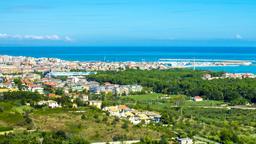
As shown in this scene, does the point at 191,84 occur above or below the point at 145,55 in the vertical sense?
below

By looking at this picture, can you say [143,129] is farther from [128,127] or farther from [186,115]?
[186,115]

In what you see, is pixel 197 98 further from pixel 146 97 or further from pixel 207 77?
pixel 207 77

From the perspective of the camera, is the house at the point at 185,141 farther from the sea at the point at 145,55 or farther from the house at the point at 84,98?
the sea at the point at 145,55

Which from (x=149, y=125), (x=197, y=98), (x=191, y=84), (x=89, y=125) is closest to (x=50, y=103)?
(x=89, y=125)

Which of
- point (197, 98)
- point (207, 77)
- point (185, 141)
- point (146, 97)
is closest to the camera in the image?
point (185, 141)

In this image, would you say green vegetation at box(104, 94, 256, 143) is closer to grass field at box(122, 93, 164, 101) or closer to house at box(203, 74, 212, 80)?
grass field at box(122, 93, 164, 101)

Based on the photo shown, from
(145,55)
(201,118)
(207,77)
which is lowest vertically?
(201,118)

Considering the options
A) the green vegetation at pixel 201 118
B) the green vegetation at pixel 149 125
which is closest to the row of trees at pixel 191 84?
the green vegetation at pixel 149 125

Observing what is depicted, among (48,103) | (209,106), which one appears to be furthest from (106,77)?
(48,103)
